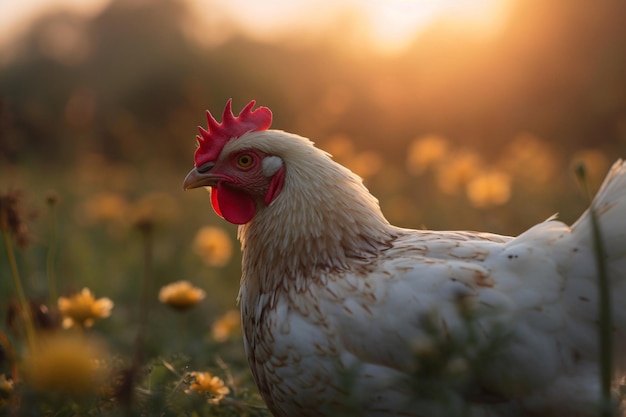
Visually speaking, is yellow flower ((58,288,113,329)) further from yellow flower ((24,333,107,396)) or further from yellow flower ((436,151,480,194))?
yellow flower ((436,151,480,194))

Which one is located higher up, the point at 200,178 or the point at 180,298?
the point at 200,178

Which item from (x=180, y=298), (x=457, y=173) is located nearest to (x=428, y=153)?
(x=457, y=173)

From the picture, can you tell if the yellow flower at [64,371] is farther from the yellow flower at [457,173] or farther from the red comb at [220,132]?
the yellow flower at [457,173]

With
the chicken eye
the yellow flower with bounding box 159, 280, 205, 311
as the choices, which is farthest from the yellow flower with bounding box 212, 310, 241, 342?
the chicken eye

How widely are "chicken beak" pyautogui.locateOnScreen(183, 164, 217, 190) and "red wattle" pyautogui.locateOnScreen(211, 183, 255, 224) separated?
5cm

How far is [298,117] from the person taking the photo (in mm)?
8195

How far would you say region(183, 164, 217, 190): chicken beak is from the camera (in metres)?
2.89

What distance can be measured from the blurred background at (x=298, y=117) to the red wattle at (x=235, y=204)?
0.23 meters

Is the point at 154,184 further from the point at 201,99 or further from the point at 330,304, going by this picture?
the point at 330,304

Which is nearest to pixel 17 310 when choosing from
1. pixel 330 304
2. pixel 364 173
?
pixel 330 304

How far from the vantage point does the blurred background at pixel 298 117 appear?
19.0 ft

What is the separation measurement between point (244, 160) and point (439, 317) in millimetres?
1086

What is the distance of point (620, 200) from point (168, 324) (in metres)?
3.40

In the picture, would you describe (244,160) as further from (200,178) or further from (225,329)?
(225,329)
